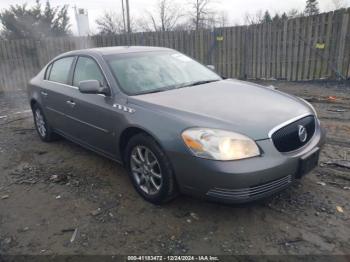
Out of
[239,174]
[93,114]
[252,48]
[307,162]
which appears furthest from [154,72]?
[252,48]

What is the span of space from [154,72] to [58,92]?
1638 millimetres

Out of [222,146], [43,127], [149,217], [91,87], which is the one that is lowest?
[149,217]

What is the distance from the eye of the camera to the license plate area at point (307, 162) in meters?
2.70

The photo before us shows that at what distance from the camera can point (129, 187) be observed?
356 centimetres

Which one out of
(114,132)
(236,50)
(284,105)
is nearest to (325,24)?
(236,50)

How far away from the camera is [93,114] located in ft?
12.0

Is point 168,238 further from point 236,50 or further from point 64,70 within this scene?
point 236,50

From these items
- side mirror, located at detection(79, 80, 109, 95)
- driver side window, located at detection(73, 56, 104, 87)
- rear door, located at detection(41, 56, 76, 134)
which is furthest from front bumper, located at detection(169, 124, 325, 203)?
rear door, located at detection(41, 56, 76, 134)

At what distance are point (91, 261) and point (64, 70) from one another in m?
2.99

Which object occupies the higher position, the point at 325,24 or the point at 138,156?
the point at 325,24

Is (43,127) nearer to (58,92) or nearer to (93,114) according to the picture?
(58,92)

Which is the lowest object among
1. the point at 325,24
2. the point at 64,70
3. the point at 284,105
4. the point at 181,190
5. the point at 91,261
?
the point at 91,261

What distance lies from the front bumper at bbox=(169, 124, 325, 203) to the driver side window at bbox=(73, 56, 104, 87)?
5.27ft

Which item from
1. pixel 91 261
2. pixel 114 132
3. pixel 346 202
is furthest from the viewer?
pixel 114 132
